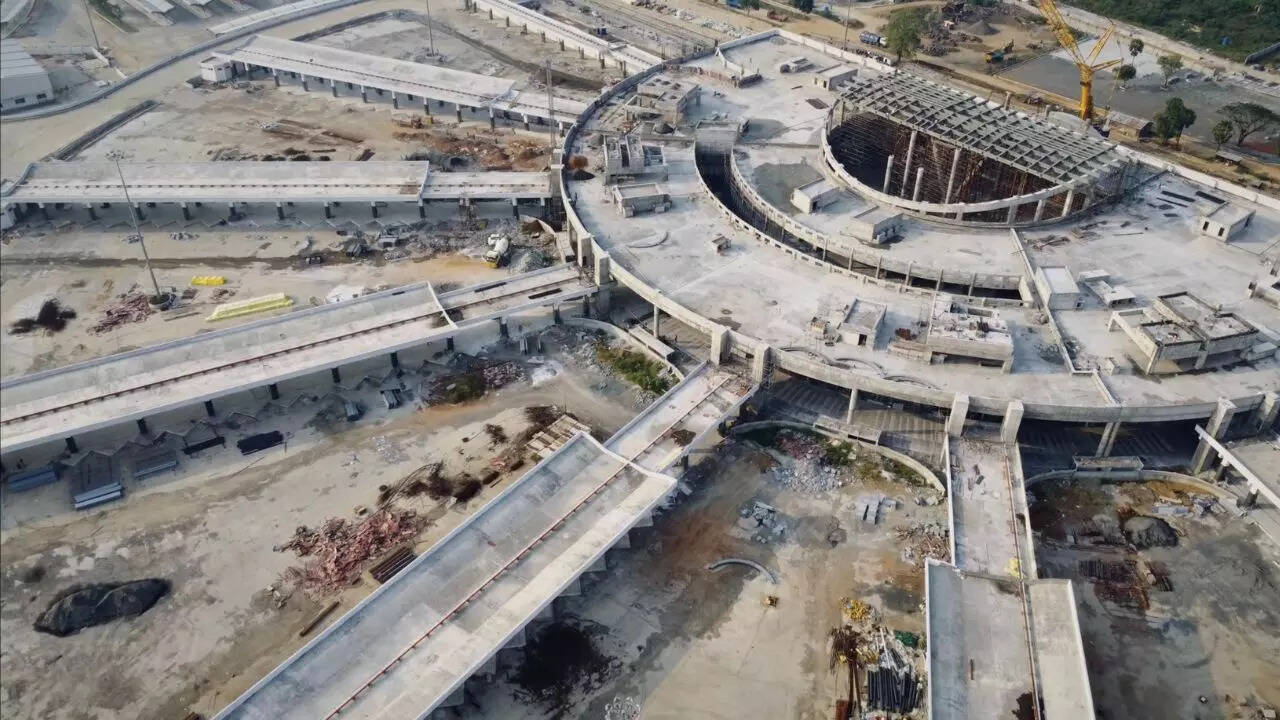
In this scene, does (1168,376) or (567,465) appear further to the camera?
(1168,376)

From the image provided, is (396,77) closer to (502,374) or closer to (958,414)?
(502,374)

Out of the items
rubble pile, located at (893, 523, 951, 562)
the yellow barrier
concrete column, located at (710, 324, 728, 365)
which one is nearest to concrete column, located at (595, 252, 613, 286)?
→ concrete column, located at (710, 324, 728, 365)

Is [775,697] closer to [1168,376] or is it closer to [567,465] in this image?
[567,465]

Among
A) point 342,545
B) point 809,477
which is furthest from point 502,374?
point 809,477

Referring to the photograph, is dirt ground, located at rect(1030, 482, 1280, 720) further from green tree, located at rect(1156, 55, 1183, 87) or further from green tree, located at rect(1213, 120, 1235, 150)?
green tree, located at rect(1156, 55, 1183, 87)

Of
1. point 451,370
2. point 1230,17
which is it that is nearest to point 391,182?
point 451,370
